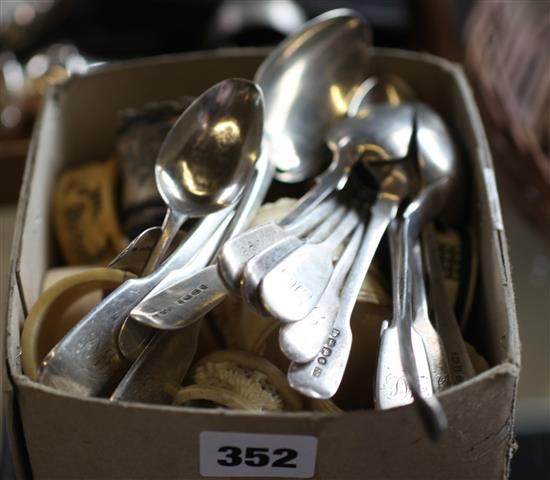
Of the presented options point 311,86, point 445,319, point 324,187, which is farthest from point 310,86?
→ point 445,319

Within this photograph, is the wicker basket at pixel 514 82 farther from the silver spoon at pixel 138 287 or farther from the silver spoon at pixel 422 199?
the silver spoon at pixel 138 287

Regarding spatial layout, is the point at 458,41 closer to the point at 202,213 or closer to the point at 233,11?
the point at 233,11

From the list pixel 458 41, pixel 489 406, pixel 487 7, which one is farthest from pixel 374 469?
pixel 458 41

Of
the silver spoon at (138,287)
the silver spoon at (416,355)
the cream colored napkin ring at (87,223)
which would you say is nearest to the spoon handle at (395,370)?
the silver spoon at (416,355)

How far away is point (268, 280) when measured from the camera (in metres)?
0.38

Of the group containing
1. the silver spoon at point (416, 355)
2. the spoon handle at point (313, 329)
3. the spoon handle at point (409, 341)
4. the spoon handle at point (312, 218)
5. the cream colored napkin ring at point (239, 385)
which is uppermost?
the spoon handle at point (312, 218)

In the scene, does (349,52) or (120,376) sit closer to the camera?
(120,376)

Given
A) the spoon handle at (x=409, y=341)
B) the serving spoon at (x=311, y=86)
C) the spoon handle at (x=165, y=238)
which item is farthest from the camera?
the serving spoon at (x=311, y=86)

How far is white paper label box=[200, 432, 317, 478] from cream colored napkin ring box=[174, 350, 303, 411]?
26mm

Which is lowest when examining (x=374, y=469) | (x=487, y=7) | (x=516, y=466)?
(x=516, y=466)

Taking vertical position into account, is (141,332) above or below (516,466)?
above

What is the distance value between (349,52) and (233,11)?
0.20m

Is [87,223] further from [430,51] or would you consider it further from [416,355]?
[430,51]

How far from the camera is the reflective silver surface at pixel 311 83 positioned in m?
Answer: 0.57
